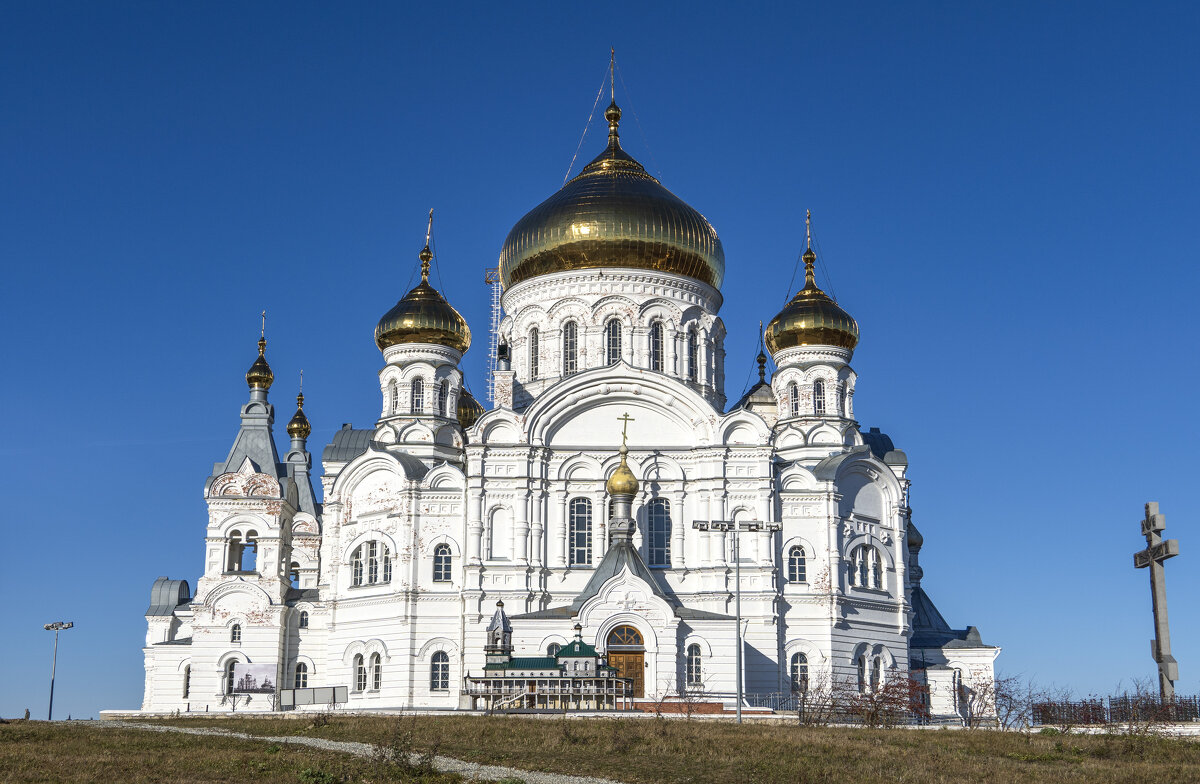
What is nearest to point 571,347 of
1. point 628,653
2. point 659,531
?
point 659,531

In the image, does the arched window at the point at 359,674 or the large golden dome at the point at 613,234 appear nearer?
the arched window at the point at 359,674

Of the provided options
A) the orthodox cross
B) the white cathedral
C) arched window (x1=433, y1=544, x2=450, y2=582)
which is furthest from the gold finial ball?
the orthodox cross

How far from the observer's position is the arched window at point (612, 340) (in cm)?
3675

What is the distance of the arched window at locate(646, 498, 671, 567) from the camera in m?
33.1

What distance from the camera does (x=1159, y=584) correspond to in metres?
24.4

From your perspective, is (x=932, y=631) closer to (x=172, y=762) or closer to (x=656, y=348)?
(x=656, y=348)

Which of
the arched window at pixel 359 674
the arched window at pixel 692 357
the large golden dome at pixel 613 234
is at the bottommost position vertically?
the arched window at pixel 359 674

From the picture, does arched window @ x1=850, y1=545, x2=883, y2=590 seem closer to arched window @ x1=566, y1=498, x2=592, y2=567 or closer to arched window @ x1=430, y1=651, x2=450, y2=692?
arched window @ x1=566, y1=498, x2=592, y2=567

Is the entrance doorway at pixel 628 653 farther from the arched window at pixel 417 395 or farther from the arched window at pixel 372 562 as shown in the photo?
the arched window at pixel 417 395

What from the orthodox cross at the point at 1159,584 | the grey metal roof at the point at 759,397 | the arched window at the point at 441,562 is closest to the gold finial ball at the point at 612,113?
the grey metal roof at the point at 759,397

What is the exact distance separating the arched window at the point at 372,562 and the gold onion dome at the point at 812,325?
1230cm

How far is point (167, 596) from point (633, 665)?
16115mm

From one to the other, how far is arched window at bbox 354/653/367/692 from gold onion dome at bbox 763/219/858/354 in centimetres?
1399

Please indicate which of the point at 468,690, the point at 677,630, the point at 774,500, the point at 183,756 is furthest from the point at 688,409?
the point at 183,756
